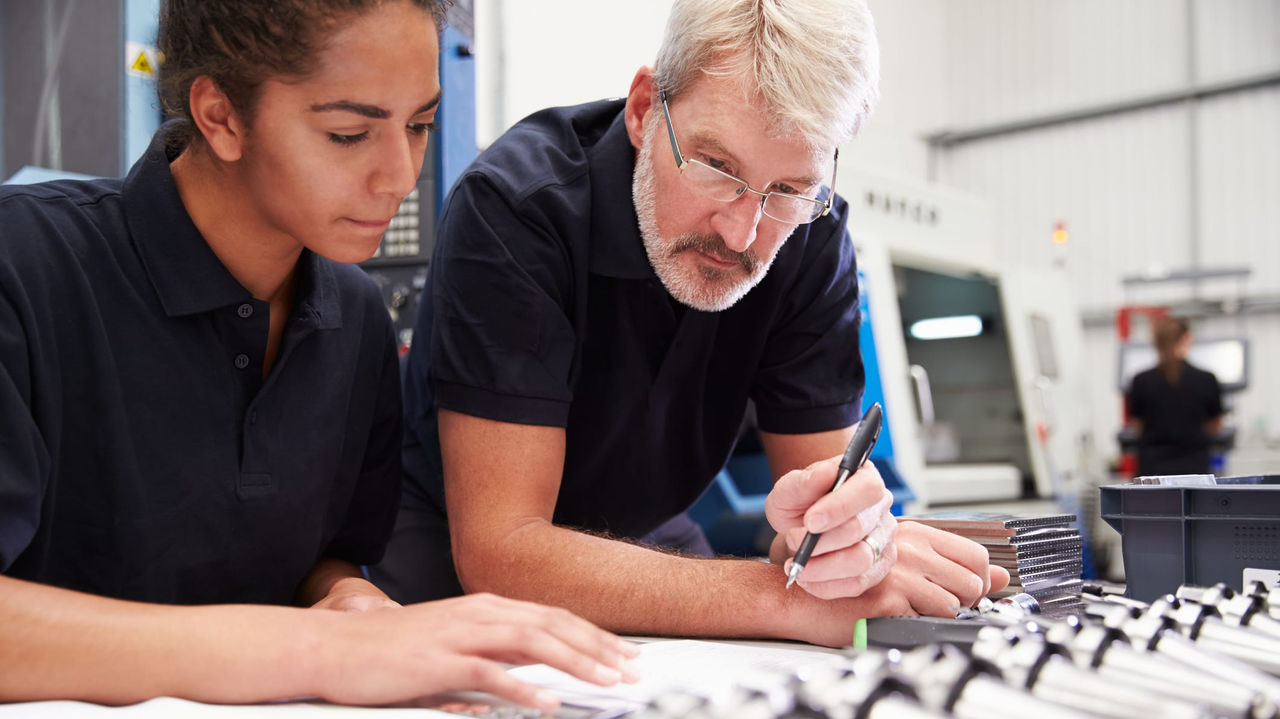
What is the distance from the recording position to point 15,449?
0.79 meters

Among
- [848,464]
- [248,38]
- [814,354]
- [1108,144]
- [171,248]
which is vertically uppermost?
[1108,144]

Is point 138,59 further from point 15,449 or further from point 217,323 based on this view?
point 15,449

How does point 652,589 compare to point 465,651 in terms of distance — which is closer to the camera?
point 465,651

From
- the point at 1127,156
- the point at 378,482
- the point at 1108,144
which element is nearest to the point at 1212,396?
the point at 1127,156

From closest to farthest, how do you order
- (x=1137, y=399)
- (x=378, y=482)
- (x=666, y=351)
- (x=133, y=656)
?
(x=133, y=656)
(x=378, y=482)
(x=666, y=351)
(x=1137, y=399)

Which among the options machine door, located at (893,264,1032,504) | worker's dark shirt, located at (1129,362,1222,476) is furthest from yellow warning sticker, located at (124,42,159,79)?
worker's dark shirt, located at (1129,362,1222,476)

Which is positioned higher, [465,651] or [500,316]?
[500,316]

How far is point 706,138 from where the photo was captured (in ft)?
3.97

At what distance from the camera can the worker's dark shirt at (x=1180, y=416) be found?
17.2 feet

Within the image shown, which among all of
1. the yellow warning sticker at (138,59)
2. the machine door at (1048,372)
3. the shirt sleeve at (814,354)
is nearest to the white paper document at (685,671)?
the shirt sleeve at (814,354)

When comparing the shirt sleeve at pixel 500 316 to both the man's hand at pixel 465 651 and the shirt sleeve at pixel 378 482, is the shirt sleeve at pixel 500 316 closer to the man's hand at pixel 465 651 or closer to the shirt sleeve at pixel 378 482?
the shirt sleeve at pixel 378 482

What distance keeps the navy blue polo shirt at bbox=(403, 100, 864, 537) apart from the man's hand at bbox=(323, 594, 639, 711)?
1.36 ft

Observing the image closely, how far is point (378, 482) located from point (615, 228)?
1.45 feet

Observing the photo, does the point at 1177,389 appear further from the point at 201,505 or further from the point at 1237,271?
the point at 201,505
